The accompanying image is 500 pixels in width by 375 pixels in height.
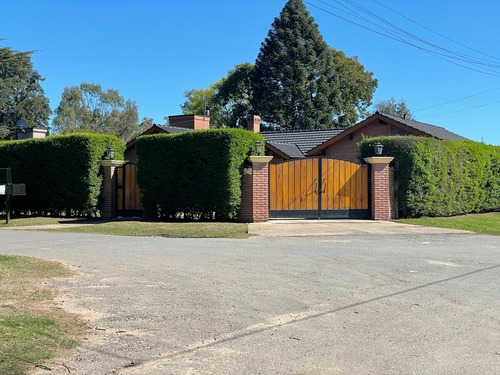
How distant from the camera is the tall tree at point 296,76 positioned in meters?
51.2

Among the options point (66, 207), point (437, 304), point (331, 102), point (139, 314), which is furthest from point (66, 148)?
point (331, 102)

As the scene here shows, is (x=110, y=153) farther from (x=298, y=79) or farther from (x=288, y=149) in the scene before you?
(x=298, y=79)

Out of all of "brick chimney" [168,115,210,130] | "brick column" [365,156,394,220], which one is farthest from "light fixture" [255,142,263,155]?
"brick chimney" [168,115,210,130]

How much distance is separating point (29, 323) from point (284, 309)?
2825 millimetres

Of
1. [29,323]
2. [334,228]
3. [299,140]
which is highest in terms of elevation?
[299,140]

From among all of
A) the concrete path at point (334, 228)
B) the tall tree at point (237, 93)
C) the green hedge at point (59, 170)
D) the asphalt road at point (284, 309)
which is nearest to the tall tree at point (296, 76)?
the tall tree at point (237, 93)

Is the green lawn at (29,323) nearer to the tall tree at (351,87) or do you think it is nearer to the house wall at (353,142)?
the house wall at (353,142)

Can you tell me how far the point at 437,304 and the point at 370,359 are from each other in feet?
7.60

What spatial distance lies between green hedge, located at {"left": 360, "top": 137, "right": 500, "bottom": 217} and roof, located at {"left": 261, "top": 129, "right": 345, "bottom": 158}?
11271 mm

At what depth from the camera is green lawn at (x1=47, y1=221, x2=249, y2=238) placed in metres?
13.9

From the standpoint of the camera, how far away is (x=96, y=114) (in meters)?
70.9

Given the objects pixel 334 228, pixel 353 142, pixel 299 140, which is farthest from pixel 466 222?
pixel 299 140

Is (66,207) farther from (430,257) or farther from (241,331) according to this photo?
(241,331)

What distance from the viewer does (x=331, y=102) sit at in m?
→ 52.2
